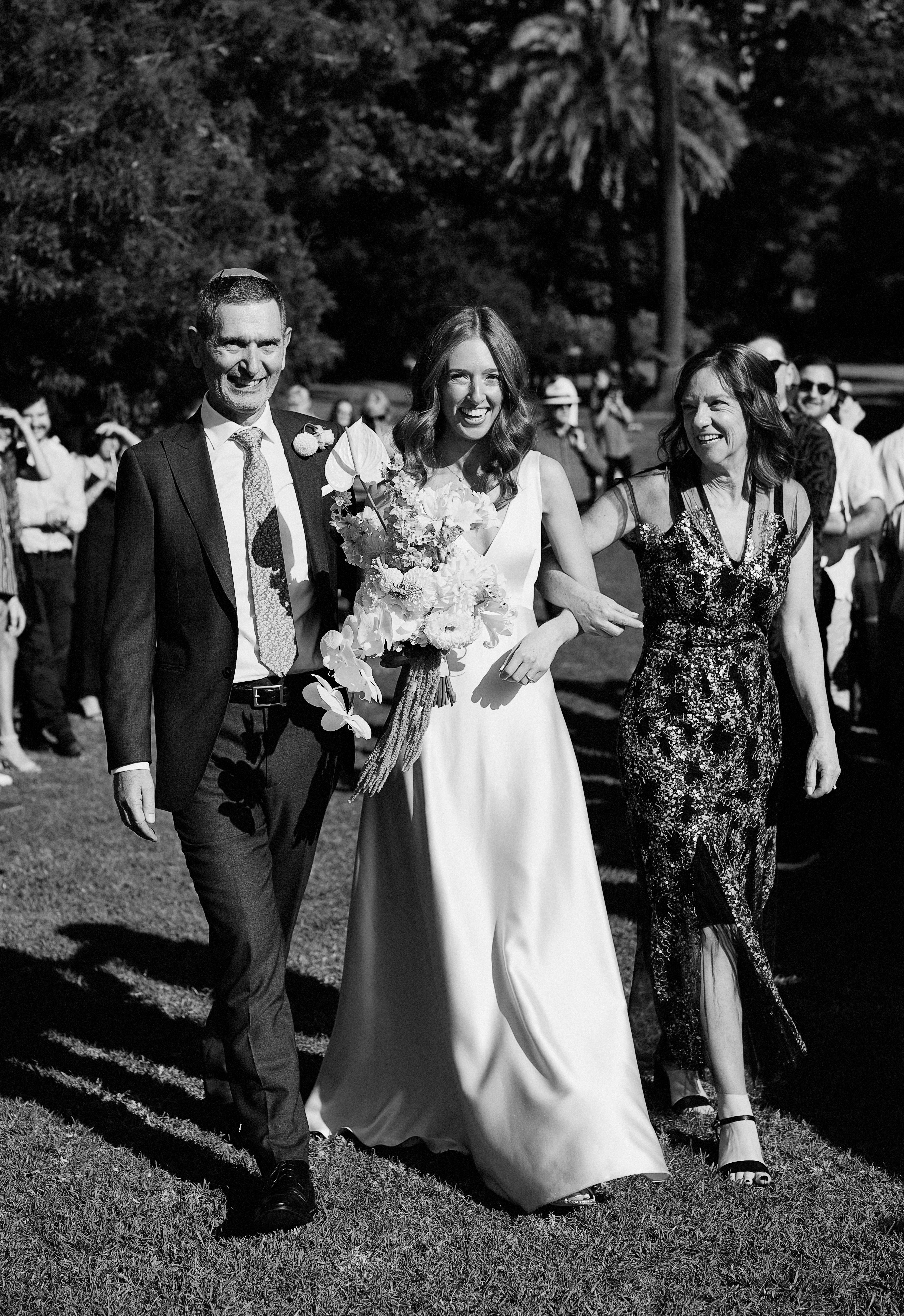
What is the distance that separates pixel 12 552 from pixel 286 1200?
568 cm

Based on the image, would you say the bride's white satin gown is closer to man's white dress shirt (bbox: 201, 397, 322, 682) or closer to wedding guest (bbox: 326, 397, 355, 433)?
man's white dress shirt (bbox: 201, 397, 322, 682)

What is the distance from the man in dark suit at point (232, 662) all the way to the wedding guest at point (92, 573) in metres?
7.18

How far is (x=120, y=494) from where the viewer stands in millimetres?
3959

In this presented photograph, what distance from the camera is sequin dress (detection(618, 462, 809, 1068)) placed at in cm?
446

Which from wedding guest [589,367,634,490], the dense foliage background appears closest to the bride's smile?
the dense foliage background

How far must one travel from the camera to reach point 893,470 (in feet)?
27.3

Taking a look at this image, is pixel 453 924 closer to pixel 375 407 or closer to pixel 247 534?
pixel 247 534

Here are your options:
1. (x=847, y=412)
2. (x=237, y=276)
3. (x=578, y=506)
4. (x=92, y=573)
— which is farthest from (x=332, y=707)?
(x=92, y=573)

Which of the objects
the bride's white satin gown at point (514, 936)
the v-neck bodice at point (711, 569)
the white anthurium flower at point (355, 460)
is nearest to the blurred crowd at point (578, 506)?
the v-neck bodice at point (711, 569)

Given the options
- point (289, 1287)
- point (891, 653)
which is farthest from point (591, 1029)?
point (891, 653)

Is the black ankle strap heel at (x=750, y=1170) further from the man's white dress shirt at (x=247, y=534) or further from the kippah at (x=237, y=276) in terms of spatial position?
the kippah at (x=237, y=276)

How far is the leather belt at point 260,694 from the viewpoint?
13.1 ft

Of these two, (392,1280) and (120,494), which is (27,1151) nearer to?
(392,1280)

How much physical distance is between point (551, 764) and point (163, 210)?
44.3ft
